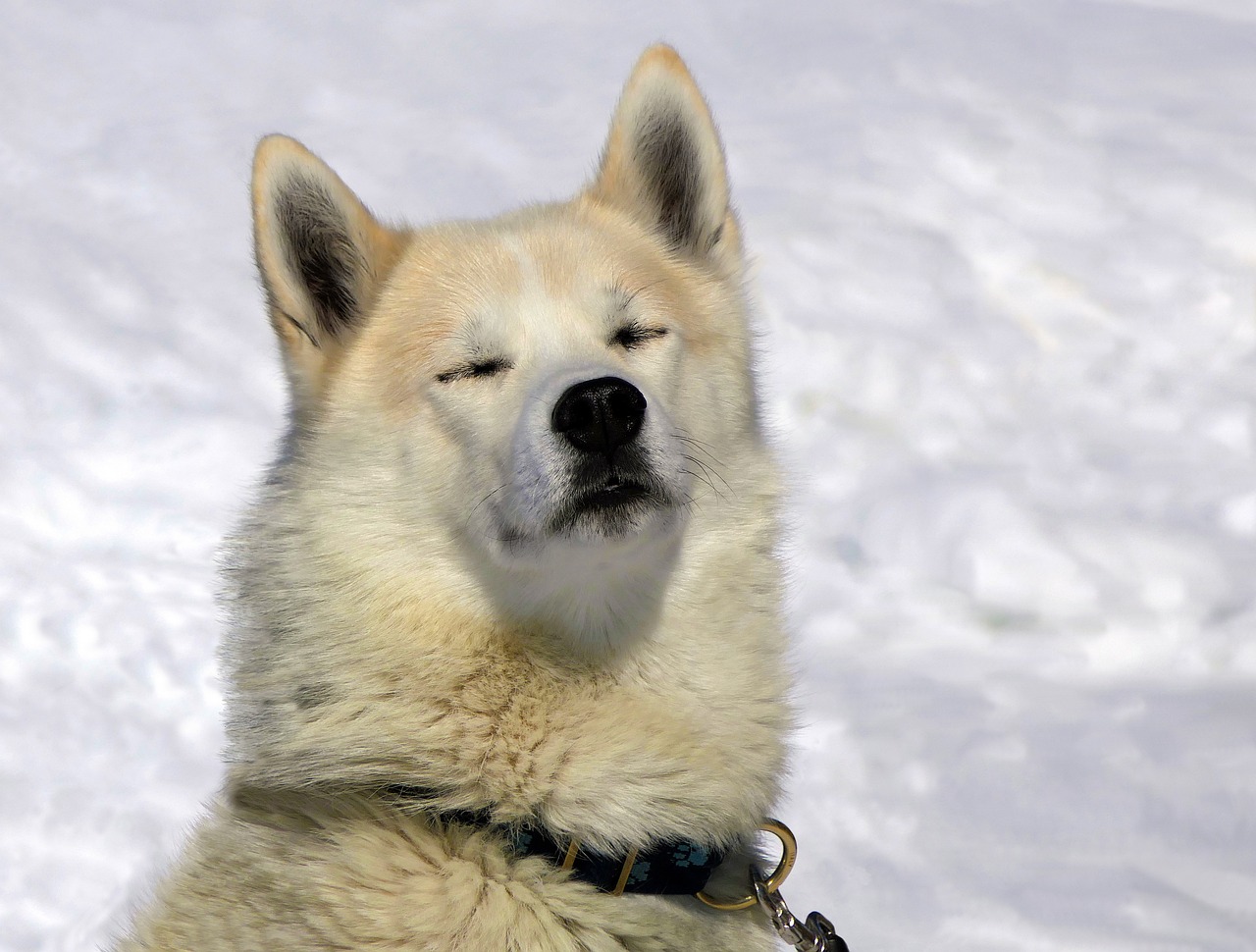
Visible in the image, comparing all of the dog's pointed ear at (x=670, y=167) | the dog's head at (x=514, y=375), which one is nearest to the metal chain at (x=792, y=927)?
the dog's head at (x=514, y=375)

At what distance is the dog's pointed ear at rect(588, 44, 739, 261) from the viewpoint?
3.10 m

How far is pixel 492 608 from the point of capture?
261cm

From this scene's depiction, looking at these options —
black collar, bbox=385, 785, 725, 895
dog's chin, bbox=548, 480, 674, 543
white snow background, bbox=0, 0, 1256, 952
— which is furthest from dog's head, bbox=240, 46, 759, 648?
white snow background, bbox=0, 0, 1256, 952

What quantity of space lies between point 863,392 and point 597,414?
3.51 metres

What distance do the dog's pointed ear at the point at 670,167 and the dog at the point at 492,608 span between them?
0.05ft

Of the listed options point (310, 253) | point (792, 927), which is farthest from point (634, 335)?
point (792, 927)

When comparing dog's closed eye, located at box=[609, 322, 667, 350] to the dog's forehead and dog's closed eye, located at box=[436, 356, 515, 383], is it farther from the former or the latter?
dog's closed eye, located at box=[436, 356, 515, 383]

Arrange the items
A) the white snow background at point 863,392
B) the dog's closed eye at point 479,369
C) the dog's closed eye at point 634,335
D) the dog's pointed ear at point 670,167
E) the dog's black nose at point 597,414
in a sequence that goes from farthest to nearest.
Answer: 1. the white snow background at point 863,392
2. the dog's pointed ear at point 670,167
3. the dog's closed eye at point 634,335
4. the dog's closed eye at point 479,369
5. the dog's black nose at point 597,414

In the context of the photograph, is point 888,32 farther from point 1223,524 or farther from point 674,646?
point 674,646

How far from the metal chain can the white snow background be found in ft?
3.36

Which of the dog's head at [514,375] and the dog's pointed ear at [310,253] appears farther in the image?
the dog's pointed ear at [310,253]

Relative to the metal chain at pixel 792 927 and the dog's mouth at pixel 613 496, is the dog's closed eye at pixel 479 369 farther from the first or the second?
the metal chain at pixel 792 927

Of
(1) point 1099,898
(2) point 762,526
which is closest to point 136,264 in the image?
(2) point 762,526

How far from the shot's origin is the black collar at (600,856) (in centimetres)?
237
